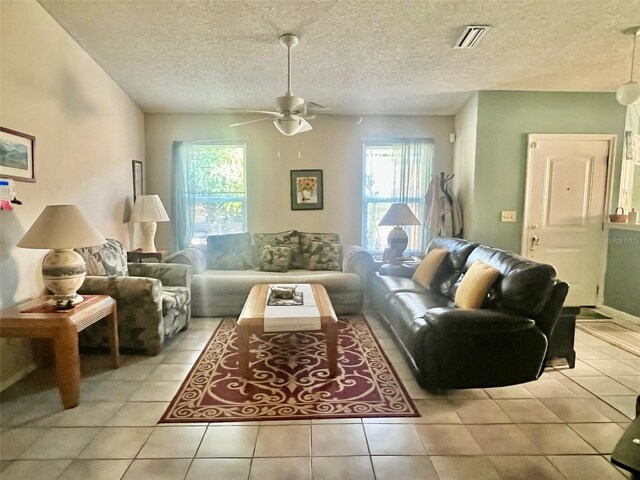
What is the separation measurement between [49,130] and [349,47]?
266 centimetres

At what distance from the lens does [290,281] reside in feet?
13.9

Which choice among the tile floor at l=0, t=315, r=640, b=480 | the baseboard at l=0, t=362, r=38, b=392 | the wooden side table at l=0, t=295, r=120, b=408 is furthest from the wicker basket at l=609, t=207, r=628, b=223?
the baseboard at l=0, t=362, r=38, b=392

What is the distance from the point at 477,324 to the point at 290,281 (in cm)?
219

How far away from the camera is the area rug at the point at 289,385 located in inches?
93.2

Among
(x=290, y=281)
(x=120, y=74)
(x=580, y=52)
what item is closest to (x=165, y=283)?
(x=290, y=281)

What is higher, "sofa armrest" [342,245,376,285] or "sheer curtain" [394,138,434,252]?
"sheer curtain" [394,138,434,252]

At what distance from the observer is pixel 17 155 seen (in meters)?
2.71

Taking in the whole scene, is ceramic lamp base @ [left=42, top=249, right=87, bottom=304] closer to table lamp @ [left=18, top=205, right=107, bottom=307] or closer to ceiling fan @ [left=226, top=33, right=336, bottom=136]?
table lamp @ [left=18, top=205, right=107, bottom=307]

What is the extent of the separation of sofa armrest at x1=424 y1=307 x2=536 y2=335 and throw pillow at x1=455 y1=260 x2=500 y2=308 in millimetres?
218

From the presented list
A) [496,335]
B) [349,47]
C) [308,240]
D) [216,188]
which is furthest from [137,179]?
[496,335]

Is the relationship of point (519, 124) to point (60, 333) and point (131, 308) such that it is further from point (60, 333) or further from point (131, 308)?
point (60, 333)

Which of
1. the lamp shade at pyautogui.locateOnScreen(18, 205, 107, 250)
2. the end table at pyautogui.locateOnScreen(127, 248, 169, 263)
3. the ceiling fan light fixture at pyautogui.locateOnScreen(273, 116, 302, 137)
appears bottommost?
the end table at pyautogui.locateOnScreen(127, 248, 169, 263)

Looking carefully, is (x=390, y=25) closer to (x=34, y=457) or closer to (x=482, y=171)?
(x=482, y=171)

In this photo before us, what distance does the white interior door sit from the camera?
4.54m
